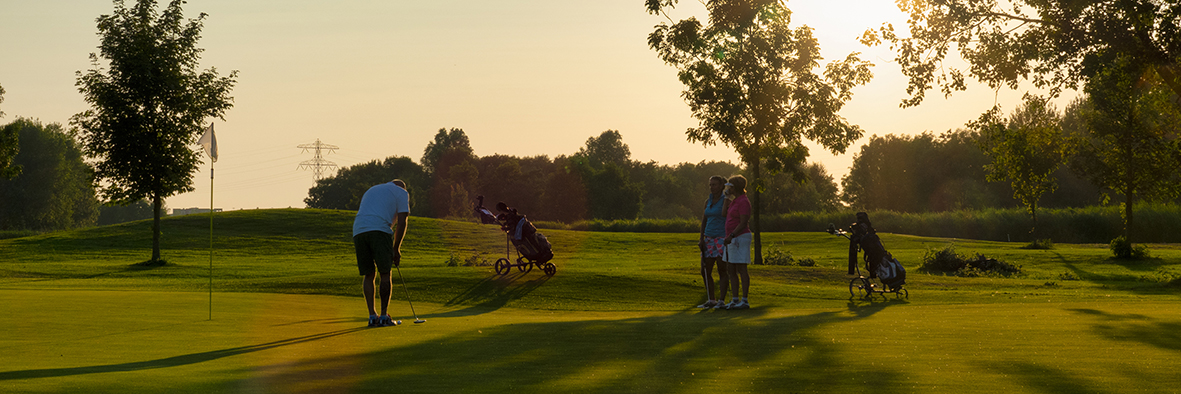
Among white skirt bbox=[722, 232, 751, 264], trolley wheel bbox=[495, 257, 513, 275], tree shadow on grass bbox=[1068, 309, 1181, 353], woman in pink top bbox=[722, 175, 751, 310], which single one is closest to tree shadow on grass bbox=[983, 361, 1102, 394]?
tree shadow on grass bbox=[1068, 309, 1181, 353]

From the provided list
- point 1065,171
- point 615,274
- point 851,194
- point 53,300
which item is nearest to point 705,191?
point 851,194

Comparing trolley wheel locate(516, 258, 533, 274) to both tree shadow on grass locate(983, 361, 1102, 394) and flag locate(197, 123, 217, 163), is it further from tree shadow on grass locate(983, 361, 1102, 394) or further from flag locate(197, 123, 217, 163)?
tree shadow on grass locate(983, 361, 1102, 394)

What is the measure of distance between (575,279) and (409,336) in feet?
38.6

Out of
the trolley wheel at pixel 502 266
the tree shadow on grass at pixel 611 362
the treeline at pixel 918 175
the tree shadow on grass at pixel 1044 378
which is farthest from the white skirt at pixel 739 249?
the treeline at pixel 918 175

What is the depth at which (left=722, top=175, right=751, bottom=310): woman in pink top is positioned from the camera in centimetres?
1412

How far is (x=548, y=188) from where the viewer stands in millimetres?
104875

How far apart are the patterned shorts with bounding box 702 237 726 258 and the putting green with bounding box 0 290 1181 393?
1.44 m

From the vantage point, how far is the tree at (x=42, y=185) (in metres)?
94.9

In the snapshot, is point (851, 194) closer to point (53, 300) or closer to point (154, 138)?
point (154, 138)

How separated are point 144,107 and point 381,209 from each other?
2706 centimetres

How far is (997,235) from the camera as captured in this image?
65562 millimetres

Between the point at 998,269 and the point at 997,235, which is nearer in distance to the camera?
the point at 998,269

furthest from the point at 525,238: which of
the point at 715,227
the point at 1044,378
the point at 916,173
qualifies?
the point at 916,173

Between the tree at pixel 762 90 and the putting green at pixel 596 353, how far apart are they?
17.6 m
